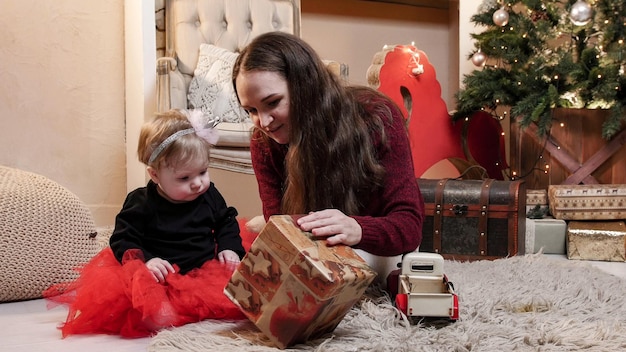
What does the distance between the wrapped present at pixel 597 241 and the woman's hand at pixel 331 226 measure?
1284 mm

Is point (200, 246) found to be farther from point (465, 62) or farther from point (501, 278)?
point (465, 62)

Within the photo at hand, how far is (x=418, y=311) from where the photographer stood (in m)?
1.13

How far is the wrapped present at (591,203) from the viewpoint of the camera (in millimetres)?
2197

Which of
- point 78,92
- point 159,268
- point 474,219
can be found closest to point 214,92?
point 78,92

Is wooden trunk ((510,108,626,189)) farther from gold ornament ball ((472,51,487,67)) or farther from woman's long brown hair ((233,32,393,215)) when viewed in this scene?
woman's long brown hair ((233,32,393,215))

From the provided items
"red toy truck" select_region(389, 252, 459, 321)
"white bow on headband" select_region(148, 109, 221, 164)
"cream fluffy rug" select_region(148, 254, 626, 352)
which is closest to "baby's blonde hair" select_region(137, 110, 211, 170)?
"white bow on headband" select_region(148, 109, 221, 164)

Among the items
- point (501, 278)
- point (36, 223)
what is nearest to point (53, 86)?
point (36, 223)

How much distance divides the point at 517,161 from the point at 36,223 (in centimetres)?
193

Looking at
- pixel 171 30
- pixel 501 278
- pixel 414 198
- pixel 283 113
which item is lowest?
pixel 501 278

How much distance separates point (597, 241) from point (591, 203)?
0.13 metres

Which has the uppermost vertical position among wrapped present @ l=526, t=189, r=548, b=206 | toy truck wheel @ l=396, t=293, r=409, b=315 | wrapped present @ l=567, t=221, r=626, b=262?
wrapped present @ l=526, t=189, r=548, b=206

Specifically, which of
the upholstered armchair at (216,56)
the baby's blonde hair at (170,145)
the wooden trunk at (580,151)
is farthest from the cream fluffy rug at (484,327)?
the wooden trunk at (580,151)

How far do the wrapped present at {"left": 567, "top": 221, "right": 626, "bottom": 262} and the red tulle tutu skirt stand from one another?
1.35 meters

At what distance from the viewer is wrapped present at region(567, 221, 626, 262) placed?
6.99 feet
